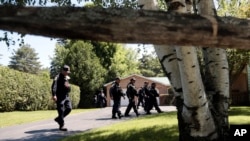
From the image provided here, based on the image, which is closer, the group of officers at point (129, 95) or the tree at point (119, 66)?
the group of officers at point (129, 95)

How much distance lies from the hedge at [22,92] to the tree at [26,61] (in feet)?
306

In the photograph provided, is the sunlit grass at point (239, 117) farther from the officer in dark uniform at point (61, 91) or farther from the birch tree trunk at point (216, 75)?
the officer in dark uniform at point (61, 91)

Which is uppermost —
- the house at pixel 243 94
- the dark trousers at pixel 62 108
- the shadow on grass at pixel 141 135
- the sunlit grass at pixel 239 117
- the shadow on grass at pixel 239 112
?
the dark trousers at pixel 62 108

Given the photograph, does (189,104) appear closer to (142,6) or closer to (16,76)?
(142,6)

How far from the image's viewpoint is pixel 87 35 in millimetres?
2723

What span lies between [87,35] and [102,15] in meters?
0.18

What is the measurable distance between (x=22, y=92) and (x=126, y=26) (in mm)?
29843

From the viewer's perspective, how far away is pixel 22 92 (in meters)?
31.4

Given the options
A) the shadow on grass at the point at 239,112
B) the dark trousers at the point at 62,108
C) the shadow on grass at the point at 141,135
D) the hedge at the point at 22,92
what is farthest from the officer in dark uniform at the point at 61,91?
the hedge at the point at 22,92

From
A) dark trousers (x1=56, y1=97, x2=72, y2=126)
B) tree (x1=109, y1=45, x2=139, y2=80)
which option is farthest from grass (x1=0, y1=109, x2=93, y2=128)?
tree (x1=109, y1=45, x2=139, y2=80)

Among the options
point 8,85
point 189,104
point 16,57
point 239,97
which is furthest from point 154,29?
point 16,57

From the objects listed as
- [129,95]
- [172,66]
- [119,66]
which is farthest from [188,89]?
[119,66]

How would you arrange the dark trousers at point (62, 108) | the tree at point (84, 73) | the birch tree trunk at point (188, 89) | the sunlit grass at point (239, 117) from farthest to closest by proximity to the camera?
the tree at point (84, 73), the dark trousers at point (62, 108), the sunlit grass at point (239, 117), the birch tree trunk at point (188, 89)

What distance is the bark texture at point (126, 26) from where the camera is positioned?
2.64m
